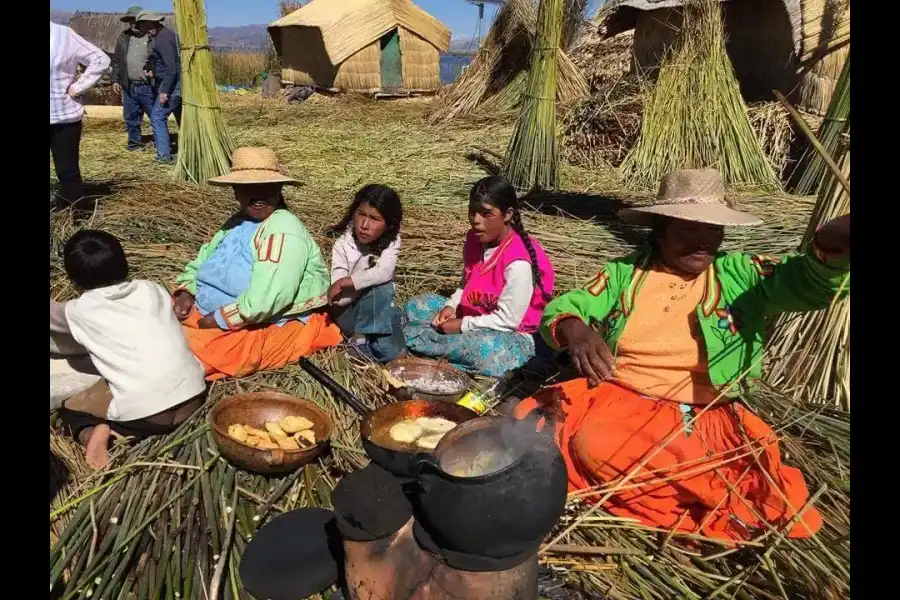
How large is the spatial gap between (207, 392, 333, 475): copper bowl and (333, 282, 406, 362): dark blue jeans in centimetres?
74

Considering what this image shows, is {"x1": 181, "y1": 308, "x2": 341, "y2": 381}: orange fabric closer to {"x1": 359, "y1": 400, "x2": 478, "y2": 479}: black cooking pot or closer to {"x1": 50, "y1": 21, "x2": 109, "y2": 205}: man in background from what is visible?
{"x1": 359, "y1": 400, "x2": 478, "y2": 479}: black cooking pot

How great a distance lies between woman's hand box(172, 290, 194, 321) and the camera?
3072mm

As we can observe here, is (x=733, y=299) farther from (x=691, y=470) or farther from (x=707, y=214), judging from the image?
(x=691, y=470)

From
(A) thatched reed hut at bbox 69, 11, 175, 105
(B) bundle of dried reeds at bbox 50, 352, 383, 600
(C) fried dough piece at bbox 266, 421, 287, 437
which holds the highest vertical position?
(A) thatched reed hut at bbox 69, 11, 175, 105

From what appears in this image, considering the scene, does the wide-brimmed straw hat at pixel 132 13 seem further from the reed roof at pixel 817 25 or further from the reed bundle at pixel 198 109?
the reed roof at pixel 817 25

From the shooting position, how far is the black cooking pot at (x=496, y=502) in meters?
1.33

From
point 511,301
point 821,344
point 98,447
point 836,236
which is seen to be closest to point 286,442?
point 98,447

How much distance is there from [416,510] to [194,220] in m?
4.16

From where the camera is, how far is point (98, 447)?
7.68ft

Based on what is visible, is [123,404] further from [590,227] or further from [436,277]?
[590,227]

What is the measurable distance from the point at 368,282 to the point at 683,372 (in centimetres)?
160

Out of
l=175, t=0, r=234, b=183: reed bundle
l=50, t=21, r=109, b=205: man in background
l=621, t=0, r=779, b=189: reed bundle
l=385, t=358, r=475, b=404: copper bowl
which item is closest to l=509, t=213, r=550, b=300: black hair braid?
l=385, t=358, r=475, b=404: copper bowl

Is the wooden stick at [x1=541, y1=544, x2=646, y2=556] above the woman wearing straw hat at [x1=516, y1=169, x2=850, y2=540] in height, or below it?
below

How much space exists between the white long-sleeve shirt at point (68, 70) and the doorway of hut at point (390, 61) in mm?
10596
